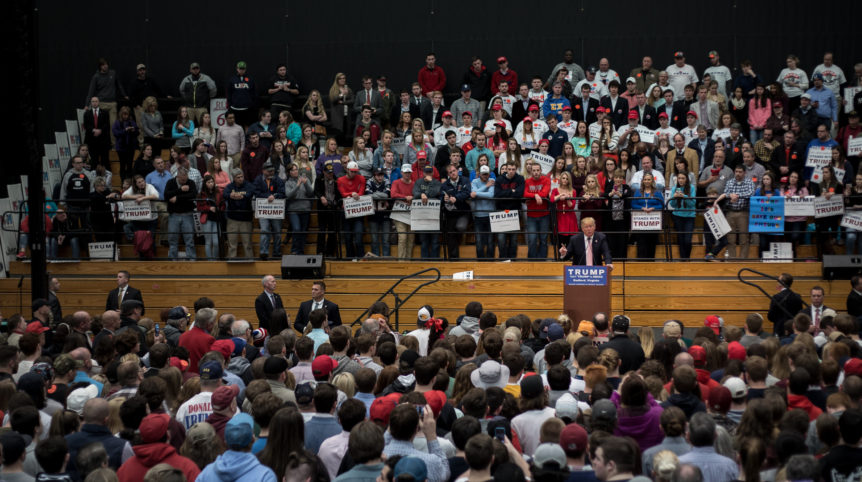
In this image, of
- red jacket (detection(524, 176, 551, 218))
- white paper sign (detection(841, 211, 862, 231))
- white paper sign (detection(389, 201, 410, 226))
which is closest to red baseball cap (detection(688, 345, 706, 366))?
red jacket (detection(524, 176, 551, 218))

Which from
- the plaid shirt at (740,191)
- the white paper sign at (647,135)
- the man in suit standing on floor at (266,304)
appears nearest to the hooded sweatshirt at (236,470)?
the man in suit standing on floor at (266,304)

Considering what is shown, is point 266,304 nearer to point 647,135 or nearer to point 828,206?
point 647,135

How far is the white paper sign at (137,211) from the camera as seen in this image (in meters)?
18.3

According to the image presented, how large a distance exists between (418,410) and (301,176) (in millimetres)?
11515

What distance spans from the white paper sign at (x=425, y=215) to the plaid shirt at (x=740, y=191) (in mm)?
5269

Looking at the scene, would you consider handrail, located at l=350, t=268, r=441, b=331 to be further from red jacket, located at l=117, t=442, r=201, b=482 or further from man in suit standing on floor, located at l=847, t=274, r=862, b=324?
red jacket, located at l=117, t=442, r=201, b=482

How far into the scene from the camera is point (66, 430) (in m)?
7.17

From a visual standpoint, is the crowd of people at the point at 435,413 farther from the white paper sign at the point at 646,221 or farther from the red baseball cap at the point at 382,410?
the white paper sign at the point at 646,221

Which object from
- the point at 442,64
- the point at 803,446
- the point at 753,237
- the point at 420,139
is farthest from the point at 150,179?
the point at 803,446

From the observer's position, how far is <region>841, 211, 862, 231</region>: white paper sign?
16.7 m

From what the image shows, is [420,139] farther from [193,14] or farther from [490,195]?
[193,14]

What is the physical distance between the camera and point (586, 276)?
1397 cm

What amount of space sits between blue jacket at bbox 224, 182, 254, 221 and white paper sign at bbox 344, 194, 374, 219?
6.52ft

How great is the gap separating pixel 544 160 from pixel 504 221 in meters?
2.07
